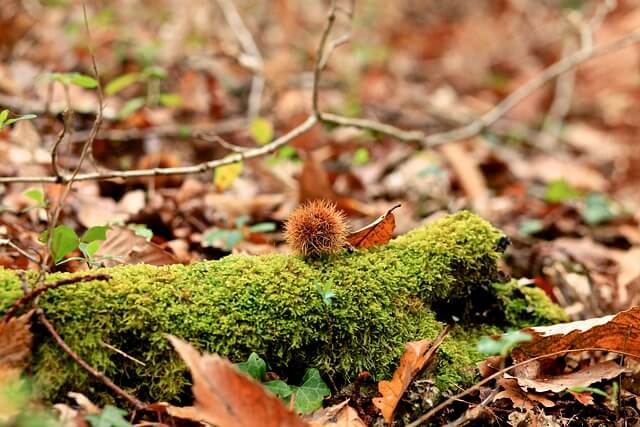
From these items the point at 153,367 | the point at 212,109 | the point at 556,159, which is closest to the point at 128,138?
the point at 212,109

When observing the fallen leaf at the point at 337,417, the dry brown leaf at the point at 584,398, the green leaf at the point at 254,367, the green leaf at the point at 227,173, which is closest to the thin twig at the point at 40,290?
the green leaf at the point at 254,367

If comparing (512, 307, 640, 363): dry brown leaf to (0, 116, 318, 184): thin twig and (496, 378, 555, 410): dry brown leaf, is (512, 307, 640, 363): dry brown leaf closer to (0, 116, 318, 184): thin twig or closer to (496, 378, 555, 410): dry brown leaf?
(496, 378, 555, 410): dry brown leaf

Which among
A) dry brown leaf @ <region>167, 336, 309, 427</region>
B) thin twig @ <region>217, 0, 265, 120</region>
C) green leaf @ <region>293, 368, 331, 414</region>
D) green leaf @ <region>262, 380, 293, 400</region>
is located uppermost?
thin twig @ <region>217, 0, 265, 120</region>

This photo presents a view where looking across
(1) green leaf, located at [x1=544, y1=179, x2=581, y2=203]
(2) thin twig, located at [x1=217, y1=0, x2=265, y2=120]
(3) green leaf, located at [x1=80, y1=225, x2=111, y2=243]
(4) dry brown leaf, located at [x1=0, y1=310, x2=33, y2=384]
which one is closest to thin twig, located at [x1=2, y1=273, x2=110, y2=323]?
(4) dry brown leaf, located at [x1=0, y1=310, x2=33, y2=384]

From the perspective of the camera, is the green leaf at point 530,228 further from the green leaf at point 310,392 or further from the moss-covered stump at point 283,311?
the green leaf at point 310,392

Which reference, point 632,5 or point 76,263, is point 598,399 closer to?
point 76,263

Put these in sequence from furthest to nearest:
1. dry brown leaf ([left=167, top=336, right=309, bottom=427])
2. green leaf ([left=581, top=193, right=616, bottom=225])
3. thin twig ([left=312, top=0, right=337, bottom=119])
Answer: green leaf ([left=581, top=193, right=616, bottom=225]), thin twig ([left=312, top=0, right=337, bottom=119]), dry brown leaf ([left=167, top=336, right=309, bottom=427])
